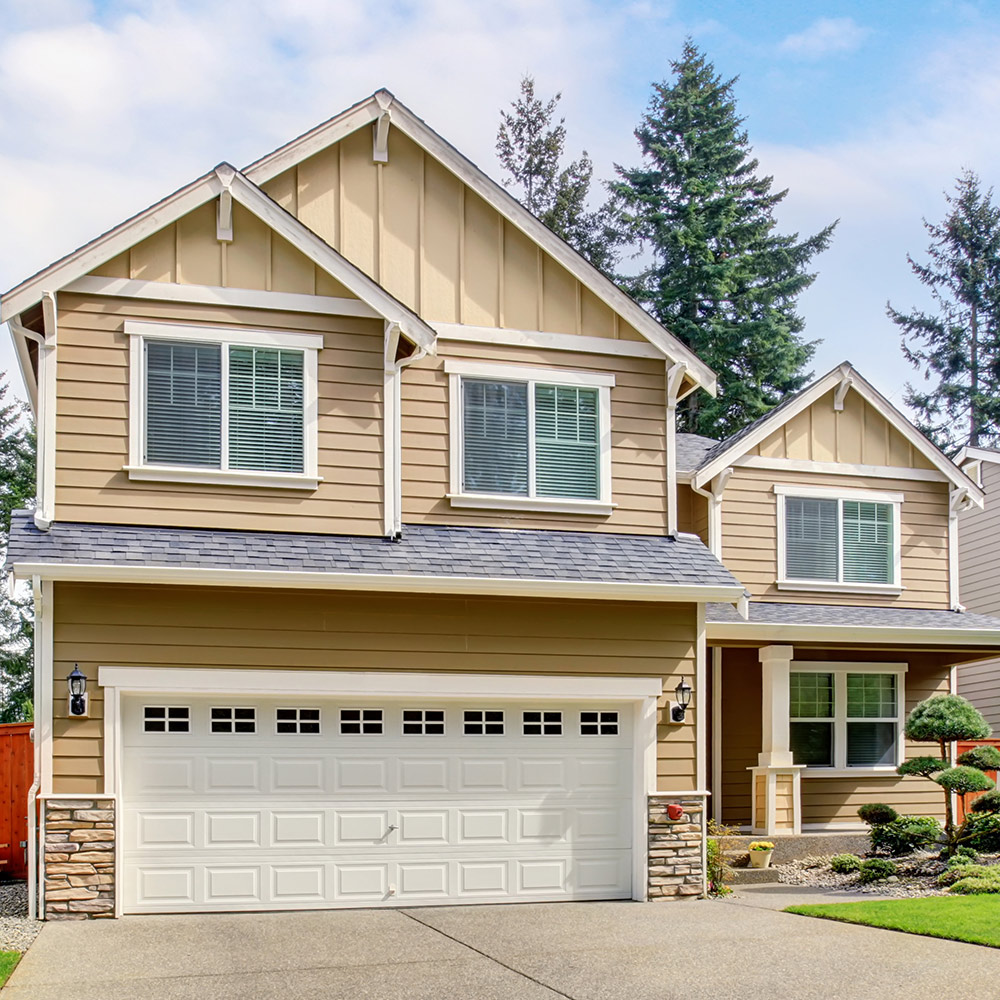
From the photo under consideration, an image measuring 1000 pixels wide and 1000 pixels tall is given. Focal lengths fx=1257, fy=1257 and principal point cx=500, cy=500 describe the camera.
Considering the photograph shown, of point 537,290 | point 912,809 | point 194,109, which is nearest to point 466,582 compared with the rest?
point 537,290

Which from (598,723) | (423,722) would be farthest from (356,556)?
(598,723)

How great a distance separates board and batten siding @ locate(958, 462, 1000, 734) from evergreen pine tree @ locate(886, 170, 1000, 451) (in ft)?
47.3

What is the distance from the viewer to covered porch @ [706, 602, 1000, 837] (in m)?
16.5

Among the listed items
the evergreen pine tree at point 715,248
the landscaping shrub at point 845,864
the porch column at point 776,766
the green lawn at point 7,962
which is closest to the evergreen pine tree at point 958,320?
the evergreen pine tree at point 715,248

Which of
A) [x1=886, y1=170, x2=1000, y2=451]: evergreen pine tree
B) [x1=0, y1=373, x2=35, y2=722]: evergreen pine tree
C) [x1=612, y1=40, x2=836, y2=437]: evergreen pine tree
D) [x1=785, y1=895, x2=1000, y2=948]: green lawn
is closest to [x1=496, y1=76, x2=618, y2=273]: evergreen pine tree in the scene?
[x1=612, y1=40, x2=836, y2=437]: evergreen pine tree

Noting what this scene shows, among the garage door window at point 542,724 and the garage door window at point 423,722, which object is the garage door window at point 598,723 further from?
the garage door window at point 423,722

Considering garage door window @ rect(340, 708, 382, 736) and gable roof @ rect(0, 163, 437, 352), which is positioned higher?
gable roof @ rect(0, 163, 437, 352)

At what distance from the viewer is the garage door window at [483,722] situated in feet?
41.6

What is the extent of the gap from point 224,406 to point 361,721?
3.37m

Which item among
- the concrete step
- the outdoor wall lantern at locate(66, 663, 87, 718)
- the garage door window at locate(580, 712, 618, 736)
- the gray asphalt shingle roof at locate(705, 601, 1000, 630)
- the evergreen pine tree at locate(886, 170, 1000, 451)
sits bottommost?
the concrete step

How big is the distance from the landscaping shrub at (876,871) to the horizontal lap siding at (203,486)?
253 inches

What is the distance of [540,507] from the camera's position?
13.4 m

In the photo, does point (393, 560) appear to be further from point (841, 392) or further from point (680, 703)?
point (841, 392)

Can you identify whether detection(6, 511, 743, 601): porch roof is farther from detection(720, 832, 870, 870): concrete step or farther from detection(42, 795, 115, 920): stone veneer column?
detection(720, 832, 870, 870): concrete step
